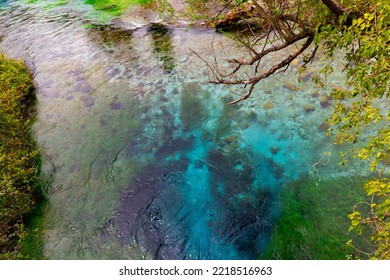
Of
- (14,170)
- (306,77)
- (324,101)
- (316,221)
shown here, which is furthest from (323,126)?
(14,170)

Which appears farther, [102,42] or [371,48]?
[102,42]

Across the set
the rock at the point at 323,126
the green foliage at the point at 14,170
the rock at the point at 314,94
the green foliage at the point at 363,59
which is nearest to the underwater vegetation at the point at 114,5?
the green foliage at the point at 14,170

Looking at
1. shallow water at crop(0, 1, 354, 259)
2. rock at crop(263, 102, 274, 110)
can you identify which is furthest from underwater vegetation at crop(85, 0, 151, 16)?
rock at crop(263, 102, 274, 110)

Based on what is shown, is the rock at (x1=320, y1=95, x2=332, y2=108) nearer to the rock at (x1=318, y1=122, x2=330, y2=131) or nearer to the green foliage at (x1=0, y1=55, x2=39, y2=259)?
the rock at (x1=318, y1=122, x2=330, y2=131)

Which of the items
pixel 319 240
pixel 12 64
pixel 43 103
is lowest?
pixel 319 240

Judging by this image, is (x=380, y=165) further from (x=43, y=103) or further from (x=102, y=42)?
(x=102, y=42)

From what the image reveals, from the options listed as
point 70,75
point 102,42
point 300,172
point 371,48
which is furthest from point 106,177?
point 102,42

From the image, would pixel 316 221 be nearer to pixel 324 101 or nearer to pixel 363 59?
pixel 363 59
